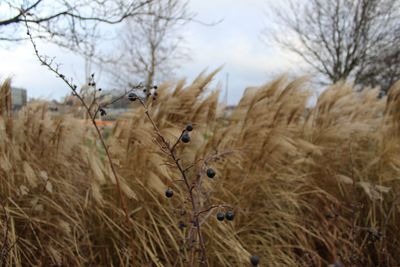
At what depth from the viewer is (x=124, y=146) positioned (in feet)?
7.14

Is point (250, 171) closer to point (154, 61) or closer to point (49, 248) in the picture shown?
point (49, 248)

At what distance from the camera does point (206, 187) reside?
2.11 m

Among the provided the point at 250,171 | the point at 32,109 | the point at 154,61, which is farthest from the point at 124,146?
the point at 154,61

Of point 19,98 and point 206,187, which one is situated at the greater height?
point 19,98

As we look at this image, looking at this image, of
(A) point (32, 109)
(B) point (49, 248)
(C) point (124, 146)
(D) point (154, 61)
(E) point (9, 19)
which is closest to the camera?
(B) point (49, 248)

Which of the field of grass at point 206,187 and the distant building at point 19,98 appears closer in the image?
the field of grass at point 206,187

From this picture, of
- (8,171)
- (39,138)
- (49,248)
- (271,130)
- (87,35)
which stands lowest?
(49,248)

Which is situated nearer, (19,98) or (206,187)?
(206,187)

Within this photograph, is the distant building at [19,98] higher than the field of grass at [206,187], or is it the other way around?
the distant building at [19,98]

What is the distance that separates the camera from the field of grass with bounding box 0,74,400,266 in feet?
6.01

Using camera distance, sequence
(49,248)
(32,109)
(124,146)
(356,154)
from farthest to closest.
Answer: (356,154) < (32,109) < (124,146) < (49,248)

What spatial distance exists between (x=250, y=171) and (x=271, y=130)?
304 mm

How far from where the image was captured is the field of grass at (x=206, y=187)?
1.83 meters

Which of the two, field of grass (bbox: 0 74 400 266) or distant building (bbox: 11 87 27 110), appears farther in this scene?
distant building (bbox: 11 87 27 110)
